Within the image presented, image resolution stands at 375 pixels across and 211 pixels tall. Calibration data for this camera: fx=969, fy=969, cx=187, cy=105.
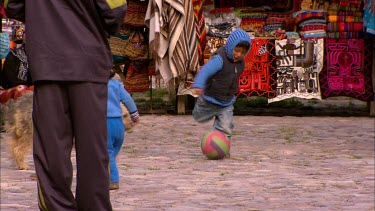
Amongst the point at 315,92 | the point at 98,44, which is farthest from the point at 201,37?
the point at 98,44

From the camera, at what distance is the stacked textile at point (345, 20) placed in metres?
15.8

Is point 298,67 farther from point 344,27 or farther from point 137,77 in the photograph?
point 137,77

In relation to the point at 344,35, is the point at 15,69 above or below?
below

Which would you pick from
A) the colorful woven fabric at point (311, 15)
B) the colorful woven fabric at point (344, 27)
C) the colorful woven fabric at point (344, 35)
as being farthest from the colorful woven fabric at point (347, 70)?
the colorful woven fabric at point (311, 15)

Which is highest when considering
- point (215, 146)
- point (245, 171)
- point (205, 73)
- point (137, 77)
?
point (205, 73)

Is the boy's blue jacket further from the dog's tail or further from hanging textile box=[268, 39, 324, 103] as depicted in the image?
hanging textile box=[268, 39, 324, 103]

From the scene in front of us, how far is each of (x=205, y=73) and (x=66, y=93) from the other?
18.5ft

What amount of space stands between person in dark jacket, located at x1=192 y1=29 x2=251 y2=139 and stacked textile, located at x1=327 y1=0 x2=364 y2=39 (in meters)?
5.35

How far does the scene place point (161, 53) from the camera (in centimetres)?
1519

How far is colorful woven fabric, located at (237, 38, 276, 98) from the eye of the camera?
1611 cm

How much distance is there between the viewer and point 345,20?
1588 cm

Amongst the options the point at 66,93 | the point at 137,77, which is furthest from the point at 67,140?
the point at 137,77

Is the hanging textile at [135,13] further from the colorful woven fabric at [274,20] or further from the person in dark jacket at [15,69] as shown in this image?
the person in dark jacket at [15,69]

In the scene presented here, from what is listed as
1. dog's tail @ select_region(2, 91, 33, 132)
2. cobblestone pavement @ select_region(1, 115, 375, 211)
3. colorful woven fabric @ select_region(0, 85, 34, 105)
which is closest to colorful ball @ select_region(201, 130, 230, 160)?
cobblestone pavement @ select_region(1, 115, 375, 211)
